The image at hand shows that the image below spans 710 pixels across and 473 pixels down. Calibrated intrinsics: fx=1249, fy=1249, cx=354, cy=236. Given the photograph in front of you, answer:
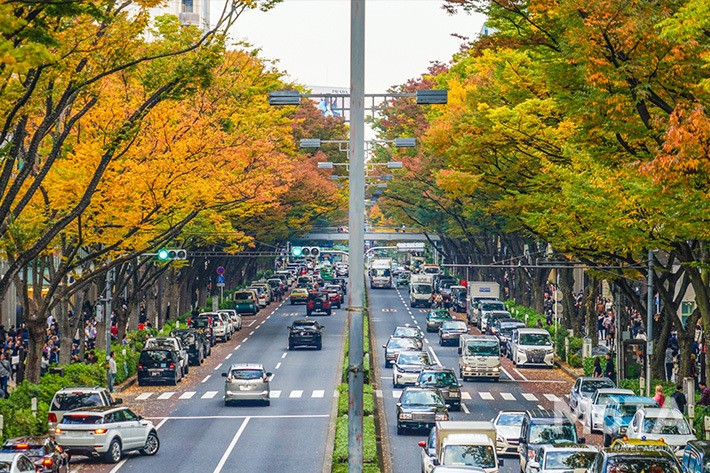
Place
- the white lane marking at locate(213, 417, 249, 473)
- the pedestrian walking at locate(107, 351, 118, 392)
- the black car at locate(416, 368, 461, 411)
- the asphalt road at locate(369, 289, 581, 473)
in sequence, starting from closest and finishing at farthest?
1. the white lane marking at locate(213, 417, 249, 473)
2. the asphalt road at locate(369, 289, 581, 473)
3. the black car at locate(416, 368, 461, 411)
4. the pedestrian walking at locate(107, 351, 118, 392)

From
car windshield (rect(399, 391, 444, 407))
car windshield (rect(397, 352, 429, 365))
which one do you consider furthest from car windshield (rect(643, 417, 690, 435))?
car windshield (rect(397, 352, 429, 365))

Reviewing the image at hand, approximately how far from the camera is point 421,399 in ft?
126

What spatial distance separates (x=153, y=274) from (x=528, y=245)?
22.7 metres

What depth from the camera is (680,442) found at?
31.4 metres

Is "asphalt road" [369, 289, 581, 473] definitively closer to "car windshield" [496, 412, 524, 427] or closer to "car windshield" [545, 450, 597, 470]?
"car windshield" [496, 412, 524, 427]

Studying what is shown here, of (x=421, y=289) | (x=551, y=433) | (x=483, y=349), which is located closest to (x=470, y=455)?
(x=551, y=433)

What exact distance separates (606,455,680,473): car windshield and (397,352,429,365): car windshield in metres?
27.2

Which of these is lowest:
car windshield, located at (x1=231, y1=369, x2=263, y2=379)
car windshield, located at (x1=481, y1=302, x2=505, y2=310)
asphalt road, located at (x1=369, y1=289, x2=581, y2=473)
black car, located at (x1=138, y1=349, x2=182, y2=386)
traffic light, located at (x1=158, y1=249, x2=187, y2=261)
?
asphalt road, located at (x1=369, y1=289, x2=581, y2=473)

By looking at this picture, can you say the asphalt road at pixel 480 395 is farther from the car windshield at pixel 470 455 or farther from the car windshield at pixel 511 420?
the car windshield at pixel 470 455

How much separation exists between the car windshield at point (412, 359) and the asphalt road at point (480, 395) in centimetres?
119

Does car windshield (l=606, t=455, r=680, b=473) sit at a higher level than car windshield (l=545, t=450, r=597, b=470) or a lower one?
higher

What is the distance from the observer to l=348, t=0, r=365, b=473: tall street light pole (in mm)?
15352

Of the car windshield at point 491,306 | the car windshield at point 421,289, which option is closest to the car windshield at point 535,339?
the car windshield at point 491,306

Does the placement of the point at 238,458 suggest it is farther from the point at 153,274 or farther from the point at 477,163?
the point at 153,274
